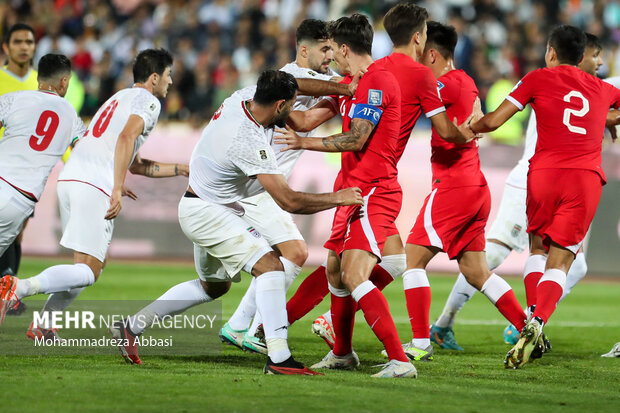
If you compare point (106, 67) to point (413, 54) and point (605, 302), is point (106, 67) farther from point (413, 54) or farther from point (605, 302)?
point (413, 54)

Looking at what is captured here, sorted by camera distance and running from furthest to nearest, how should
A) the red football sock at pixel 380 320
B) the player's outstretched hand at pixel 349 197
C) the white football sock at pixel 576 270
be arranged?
1. the white football sock at pixel 576 270
2. the red football sock at pixel 380 320
3. the player's outstretched hand at pixel 349 197

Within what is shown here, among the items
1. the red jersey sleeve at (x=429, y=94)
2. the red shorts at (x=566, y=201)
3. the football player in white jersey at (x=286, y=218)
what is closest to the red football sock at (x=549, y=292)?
the red shorts at (x=566, y=201)

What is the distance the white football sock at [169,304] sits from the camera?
264 inches

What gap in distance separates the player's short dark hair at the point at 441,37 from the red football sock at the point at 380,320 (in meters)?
2.47

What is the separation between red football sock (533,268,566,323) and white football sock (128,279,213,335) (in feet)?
8.21

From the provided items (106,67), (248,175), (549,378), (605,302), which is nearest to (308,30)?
(248,175)

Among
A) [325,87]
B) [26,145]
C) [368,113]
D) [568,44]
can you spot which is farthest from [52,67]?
[568,44]

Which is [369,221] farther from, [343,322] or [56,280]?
[56,280]

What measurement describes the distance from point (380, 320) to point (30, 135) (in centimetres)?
366

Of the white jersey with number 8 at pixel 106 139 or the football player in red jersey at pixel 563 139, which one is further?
the white jersey with number 8 at pixel 106 139

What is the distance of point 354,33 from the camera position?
6.56m

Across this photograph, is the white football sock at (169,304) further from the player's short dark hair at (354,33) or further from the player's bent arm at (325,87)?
the player's short dark hair at (354,33)

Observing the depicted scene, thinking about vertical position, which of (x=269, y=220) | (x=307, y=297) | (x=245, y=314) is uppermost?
(x=269, y=220)

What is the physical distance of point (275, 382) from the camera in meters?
5.80
